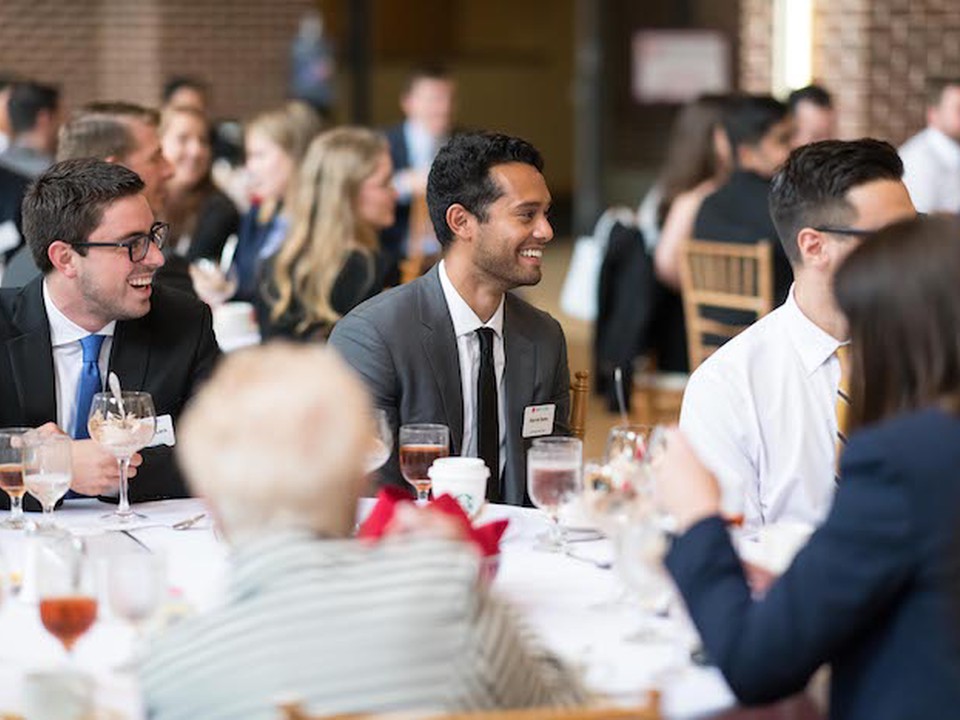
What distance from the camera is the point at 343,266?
19.1ft

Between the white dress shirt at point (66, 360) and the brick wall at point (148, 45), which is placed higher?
the brick wall at point (148, 45)

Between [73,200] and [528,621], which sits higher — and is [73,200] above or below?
above

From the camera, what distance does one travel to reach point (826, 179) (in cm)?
356

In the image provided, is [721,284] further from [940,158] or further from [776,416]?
[776,416]

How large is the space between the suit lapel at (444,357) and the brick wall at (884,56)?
6.01 meters

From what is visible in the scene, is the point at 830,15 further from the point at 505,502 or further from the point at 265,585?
the point at 265,585

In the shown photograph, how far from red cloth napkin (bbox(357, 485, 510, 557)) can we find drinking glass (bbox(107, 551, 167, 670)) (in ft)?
1.45

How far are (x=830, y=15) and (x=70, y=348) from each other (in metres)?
6.64

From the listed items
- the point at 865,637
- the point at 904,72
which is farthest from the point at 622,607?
the point at 904,72

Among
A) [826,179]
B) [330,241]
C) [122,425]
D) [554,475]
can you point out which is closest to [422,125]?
[330,241]

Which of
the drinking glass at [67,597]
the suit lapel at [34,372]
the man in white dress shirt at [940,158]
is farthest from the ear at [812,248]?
the man in white dress shirt at [940,158]

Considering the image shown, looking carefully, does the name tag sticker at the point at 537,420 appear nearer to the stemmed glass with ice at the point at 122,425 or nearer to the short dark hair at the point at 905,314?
the stemmed glass with ice at the point at 122,425

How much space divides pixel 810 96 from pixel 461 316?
15.9ft

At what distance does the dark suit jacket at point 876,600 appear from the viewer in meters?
1.99
